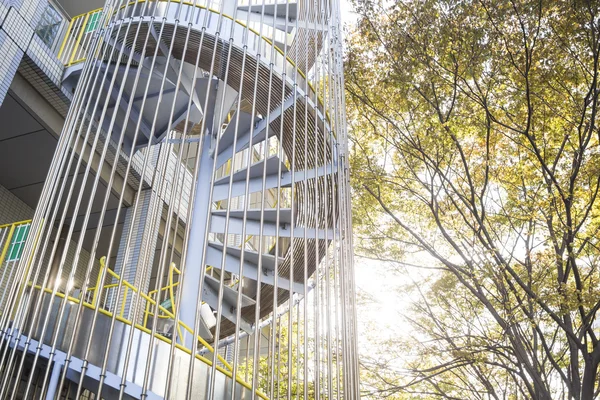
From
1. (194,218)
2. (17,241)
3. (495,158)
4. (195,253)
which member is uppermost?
(495,158)

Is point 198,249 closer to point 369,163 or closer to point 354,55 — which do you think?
point 369,163

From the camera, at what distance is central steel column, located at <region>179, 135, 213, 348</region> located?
23.3ft

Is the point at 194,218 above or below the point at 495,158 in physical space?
below

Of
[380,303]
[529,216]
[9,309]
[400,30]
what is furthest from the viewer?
[380,303]

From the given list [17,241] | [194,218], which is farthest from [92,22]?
[17,241]

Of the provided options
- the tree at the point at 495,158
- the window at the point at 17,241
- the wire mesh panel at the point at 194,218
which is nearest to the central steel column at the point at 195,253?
the wire mesh panel at the point at 194,218

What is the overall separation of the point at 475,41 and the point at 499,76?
0.90 m

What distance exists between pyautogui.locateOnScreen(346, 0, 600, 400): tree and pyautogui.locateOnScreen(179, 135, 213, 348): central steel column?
9.76ft

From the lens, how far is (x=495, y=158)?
962cm

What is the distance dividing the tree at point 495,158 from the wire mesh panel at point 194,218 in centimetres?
174

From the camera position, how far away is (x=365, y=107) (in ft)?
32.7

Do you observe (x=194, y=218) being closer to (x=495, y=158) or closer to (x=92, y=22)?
(x=92, y=22)

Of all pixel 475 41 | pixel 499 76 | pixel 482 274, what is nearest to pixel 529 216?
pixel 482 274

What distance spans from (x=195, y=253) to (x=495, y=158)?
5.77m
